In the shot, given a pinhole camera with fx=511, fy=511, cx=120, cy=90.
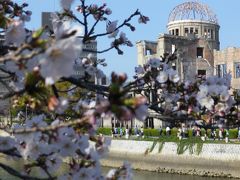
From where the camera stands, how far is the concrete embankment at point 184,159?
21.5 metres

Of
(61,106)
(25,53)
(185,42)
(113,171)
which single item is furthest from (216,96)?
(185,42)

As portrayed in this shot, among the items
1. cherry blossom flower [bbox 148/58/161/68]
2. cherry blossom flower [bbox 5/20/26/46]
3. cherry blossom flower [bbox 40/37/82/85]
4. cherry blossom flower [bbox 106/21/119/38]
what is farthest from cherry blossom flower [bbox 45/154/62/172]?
cherry blossom flower [bbox 106/21/119/38]

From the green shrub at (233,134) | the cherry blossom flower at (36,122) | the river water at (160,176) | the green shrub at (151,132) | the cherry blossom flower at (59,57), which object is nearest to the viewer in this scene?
the cherry blossom flower at (59,57)

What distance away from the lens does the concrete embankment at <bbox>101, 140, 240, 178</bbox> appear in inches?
846

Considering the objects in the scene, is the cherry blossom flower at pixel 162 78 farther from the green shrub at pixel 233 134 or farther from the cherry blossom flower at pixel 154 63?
the green shrub at pixel 233 134

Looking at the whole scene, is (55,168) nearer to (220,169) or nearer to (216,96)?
(216,96)

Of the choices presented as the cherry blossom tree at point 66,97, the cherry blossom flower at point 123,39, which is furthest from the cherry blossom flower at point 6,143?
the cherry blossom flower at point 123,39

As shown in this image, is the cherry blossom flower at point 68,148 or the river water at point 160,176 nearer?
the cherry blossom flower at point 68,148

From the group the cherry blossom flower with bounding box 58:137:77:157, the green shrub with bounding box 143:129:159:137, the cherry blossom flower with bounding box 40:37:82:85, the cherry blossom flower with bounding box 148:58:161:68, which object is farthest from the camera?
the green shrub with bounding box 143:129:159:137

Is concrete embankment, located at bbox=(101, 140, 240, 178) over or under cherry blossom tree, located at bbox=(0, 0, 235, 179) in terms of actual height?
under

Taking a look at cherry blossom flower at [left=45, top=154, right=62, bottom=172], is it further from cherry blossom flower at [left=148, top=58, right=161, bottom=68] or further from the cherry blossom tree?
cherry blossom flower at [left=148, top=58, right=161, bottom=68]

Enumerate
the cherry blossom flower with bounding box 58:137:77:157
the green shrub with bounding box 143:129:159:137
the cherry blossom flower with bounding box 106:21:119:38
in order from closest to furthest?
the cherry blossom flower with bounding box 58:137:77:157, the cherry blossom flower with bounding box 106:21:119:38, the green shrub with bounding box 143:129:159:137

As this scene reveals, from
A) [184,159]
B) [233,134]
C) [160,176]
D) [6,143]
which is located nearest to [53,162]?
[6,143]

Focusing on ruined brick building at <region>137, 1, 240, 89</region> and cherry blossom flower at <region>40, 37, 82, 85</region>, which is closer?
cherry blossom flower at <region>40, 37, 82, 85</region>
